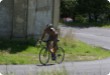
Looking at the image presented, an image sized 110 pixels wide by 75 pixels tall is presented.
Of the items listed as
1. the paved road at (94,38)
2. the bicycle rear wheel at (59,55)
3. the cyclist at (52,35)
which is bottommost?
the paved road at (94,38)

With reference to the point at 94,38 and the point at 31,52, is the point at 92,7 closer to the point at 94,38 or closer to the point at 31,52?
the point at 94,38

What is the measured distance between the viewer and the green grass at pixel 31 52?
17609 mm

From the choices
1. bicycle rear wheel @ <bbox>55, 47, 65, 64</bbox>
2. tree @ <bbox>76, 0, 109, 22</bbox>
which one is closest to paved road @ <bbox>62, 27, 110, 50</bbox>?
bicycle rear wheel @ <bbox>55, 47, 65, 64</bbox>

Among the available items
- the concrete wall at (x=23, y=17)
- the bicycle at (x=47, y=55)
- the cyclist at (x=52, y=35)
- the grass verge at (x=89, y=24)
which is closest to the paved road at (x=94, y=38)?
the concrete wall at (x=23, y=17)

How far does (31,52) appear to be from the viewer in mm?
20375

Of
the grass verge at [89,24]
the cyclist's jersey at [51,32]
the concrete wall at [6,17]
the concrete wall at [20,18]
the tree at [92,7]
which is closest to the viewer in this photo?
the cyclist's jersey at [51,32]

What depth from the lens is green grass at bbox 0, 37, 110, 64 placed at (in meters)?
17.6

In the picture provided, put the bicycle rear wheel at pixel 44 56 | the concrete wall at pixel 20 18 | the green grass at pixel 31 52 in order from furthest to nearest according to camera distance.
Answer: the concrete wall at pixel 20 18, the green grass at pixel 31 52, the bicycle rear wheel at pixel 44 56

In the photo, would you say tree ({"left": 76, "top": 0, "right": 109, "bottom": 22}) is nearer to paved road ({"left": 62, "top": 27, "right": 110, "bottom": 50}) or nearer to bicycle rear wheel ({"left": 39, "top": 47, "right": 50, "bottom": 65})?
paved road ({"left": 62, "top": 27, "right": 110, "bottom": 50})

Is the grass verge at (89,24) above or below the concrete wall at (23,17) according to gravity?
below

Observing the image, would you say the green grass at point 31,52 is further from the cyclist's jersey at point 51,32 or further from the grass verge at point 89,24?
the grass verge at point 89,24

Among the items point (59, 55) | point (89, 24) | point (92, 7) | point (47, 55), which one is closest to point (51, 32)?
point (47, 55)

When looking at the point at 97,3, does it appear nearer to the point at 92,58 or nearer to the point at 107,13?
the point at 107,13

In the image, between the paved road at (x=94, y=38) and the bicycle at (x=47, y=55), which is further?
the paved road at (x=94, y=38)
